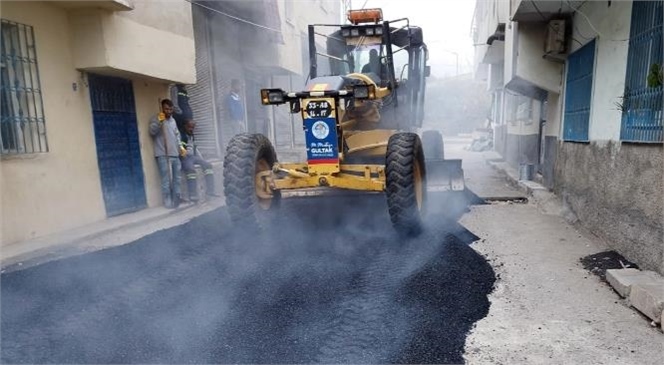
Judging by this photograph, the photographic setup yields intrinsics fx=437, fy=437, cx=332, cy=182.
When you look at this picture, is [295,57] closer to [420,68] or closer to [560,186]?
[420,68]

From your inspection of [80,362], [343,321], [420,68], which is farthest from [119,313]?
[420,68]

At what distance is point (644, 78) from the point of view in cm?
384

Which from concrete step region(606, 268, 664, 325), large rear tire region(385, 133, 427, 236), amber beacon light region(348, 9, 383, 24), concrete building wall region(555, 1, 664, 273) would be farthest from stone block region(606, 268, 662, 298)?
amber beacon light region(348, 9, 383, 24)

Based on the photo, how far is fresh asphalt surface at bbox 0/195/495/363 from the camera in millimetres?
2566

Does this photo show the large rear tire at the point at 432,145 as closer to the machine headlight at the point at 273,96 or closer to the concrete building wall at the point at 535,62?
the concrete building wall at the point at 535,62

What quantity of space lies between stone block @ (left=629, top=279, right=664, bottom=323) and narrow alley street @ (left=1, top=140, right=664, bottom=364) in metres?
0.08

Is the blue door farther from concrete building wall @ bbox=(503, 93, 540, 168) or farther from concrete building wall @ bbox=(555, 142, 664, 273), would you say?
concrete building wall @ bbox=(503, 93, 540, 168)

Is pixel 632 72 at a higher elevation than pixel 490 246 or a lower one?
higher

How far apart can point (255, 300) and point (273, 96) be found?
2.29 metres

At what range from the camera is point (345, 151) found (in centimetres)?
523

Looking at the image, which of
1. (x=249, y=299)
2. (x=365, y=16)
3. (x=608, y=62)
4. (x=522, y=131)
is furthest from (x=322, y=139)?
(x=522, y=131)

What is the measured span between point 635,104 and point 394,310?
296 cm

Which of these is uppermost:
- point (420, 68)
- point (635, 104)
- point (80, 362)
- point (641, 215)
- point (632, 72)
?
point (420, 68)

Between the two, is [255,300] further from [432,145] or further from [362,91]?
[432,145]
